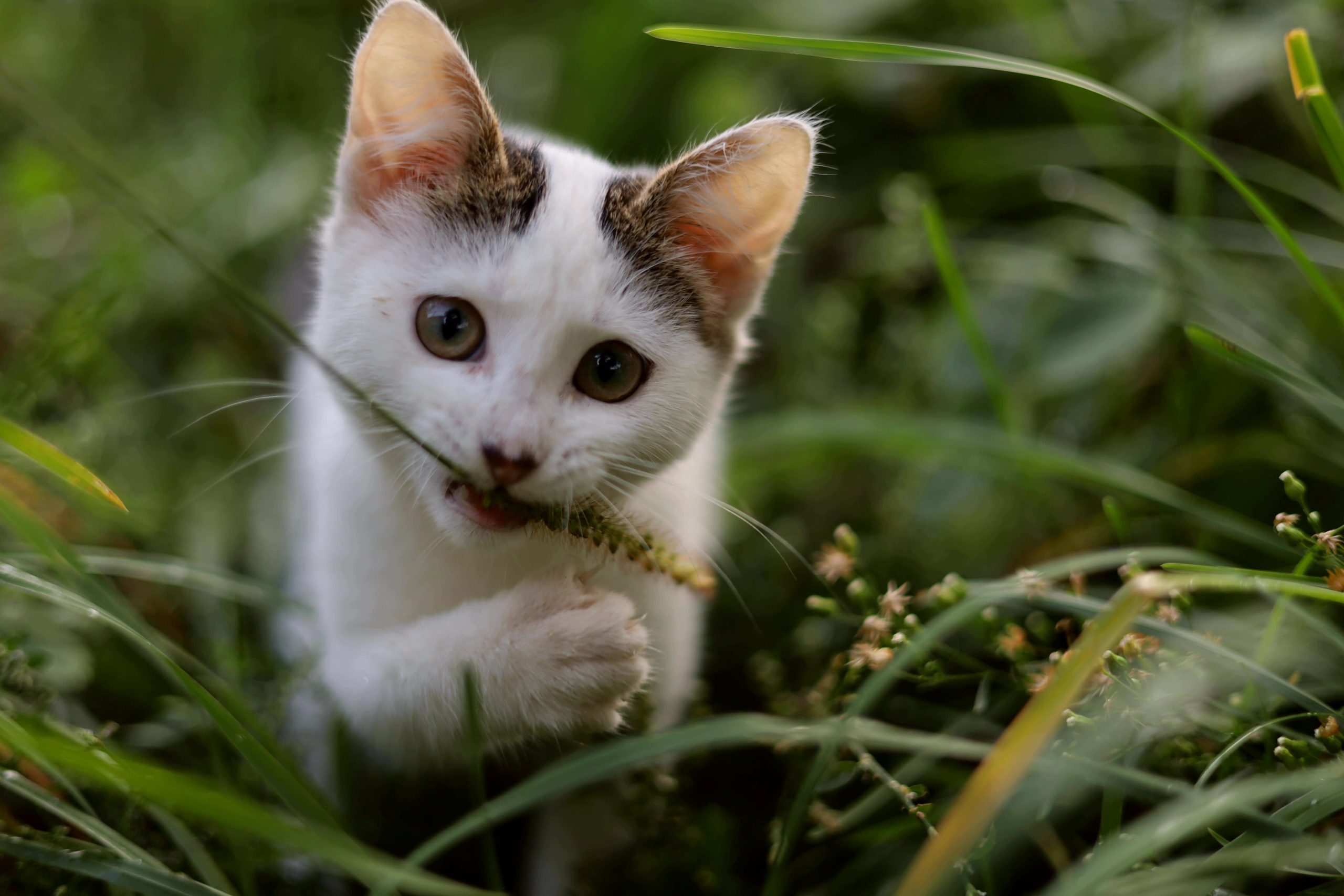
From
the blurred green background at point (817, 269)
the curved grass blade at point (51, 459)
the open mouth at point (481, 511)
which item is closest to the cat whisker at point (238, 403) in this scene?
the blurred green background at point (817, 269)

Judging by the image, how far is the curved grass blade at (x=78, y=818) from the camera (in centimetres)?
98

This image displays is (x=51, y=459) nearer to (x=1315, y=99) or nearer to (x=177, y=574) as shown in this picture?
(x=177, y=574)

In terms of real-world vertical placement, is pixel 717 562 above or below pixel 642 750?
below

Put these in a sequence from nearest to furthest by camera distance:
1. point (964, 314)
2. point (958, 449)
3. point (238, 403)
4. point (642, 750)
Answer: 1. point (642, 750)
2. point (238, 403)
3. point (964, 314)
4. point (958, 449)

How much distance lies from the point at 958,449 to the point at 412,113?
1104 mm

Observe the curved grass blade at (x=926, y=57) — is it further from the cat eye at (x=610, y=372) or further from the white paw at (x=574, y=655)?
the white paw at (x=574, y=655)

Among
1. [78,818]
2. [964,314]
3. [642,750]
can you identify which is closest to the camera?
[642,750]

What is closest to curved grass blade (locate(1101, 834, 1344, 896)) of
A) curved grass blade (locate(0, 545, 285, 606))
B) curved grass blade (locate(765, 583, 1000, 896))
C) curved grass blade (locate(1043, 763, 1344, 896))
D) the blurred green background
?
curved grass blade (locate(1043, 763, 1344, 896))

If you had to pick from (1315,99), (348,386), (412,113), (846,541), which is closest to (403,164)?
(412,113)

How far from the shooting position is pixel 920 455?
1837mm

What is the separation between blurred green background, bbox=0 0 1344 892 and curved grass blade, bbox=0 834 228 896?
378 mm

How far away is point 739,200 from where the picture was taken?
1.35m

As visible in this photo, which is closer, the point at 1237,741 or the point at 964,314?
the point at 1237,741

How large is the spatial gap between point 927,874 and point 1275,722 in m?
0.47
